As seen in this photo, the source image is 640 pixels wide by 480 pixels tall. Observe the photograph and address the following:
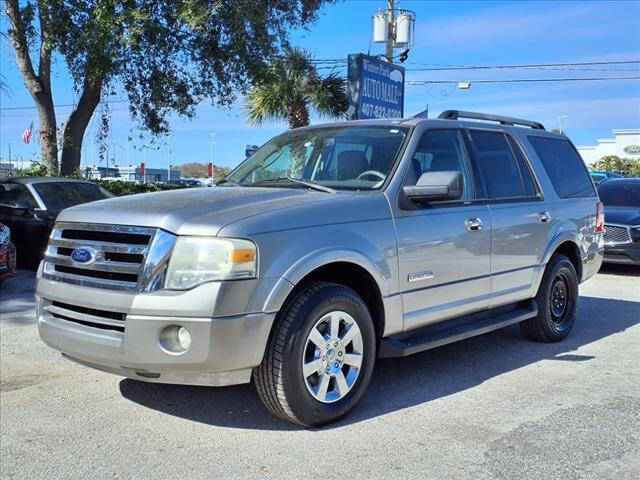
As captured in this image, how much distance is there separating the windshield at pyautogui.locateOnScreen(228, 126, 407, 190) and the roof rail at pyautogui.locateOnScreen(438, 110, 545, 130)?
2.48 feet

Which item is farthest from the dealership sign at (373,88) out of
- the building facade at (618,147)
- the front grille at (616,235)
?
the building facade at (618,147)

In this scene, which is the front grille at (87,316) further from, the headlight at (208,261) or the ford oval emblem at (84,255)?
the headlight at (208,261)

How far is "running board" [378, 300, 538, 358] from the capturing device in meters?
4.41

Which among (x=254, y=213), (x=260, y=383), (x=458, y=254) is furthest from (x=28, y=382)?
(x=458, y=254)

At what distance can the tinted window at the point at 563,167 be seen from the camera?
6254 mm

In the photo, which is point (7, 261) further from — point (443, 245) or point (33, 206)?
point (443, 245)

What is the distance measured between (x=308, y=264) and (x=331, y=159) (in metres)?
1.38

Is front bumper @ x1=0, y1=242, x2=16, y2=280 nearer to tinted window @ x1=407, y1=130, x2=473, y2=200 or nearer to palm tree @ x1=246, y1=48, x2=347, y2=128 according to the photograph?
tinted window @ x1=407, y1=130, x2=473, y2=200

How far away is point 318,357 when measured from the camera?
12.8ft

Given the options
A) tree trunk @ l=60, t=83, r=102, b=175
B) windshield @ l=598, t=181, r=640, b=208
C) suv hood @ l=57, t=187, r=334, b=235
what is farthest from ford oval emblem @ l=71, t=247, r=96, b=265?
tree trunk @ l=60, t=83, r=102, b=175

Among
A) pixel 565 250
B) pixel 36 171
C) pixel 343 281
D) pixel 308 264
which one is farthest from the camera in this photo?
pixel 36 171

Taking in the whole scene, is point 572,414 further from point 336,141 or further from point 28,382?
point 28,382

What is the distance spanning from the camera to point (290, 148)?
533 cm

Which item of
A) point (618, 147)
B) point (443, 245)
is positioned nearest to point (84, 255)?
point (443, 245)
